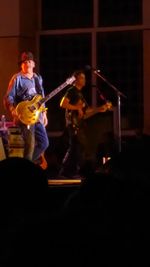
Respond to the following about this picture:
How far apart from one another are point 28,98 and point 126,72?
120 inches

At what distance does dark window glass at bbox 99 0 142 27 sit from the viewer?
1105 centimetres

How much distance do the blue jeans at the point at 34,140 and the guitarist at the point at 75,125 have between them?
1.03m

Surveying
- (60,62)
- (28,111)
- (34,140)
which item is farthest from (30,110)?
(60,62)

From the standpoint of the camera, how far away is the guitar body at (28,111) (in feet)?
27.9

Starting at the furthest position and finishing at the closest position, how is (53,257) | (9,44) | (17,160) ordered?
(9,44)
(17,160)
(53,257)

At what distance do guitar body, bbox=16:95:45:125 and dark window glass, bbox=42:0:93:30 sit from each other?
3282 mm

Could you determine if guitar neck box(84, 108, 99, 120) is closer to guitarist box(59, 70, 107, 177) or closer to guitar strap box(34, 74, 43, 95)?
guitarist box(59, 70, 107, 177)

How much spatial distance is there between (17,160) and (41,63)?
346 inches

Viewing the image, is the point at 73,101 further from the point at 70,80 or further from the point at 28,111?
the point at 28,111

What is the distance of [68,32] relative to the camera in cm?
1148

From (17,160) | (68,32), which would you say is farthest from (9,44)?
(17,160)

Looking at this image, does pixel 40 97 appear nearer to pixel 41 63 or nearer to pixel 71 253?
pixel 41 63

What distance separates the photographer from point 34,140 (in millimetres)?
8555

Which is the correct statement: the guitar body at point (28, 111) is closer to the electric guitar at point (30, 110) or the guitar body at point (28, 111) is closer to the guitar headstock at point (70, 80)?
the electric guitar at point (30, 110)
